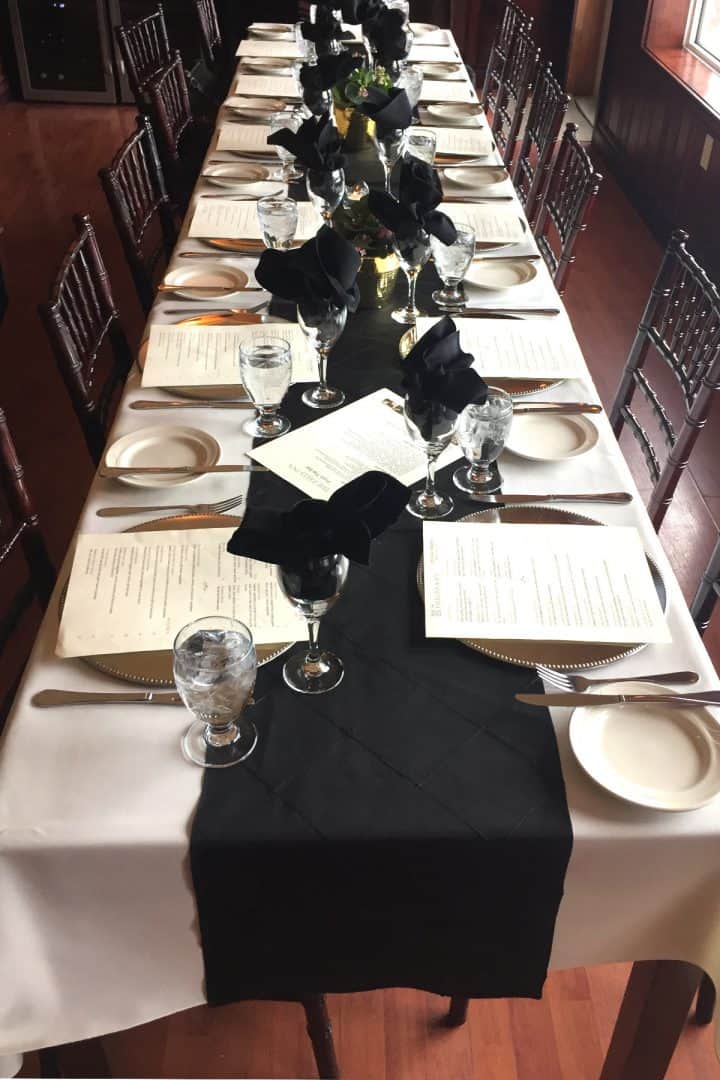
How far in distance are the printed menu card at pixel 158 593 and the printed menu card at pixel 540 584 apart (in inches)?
7.5

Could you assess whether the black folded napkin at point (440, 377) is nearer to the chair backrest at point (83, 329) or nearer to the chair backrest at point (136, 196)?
the chair backrest at point (83, 329)

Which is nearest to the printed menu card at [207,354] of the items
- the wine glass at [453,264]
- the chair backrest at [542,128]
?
the wine glass at [453,264]

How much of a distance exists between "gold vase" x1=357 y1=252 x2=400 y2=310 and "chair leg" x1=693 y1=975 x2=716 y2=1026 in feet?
4.21

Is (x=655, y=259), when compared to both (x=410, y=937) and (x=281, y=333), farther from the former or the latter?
(x=410, y=937)

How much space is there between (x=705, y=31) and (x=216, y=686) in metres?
4.28

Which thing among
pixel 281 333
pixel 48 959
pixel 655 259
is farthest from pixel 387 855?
pixel 655 259

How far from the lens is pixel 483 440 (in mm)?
1247

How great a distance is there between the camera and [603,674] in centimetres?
101

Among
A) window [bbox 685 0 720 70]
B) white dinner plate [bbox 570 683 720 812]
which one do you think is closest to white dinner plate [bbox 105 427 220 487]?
white dinner plate [bbox 570 683 720 812]

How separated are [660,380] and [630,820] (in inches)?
93.3

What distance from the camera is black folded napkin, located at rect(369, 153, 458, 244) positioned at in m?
1.51

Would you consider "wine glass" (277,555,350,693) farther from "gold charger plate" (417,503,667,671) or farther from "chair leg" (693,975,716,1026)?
"chair leg" (693,975,716,1026)

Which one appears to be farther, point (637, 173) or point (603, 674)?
point (637, 173)

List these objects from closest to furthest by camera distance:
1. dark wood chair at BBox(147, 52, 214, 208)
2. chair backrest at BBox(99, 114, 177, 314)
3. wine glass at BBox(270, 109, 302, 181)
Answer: chair backrest at BBox(99, 114, 177, 314) < wine glass at BBox(270, 109, 302, 181) < dark wood chair at BBox(147, 52, 214, 208)
